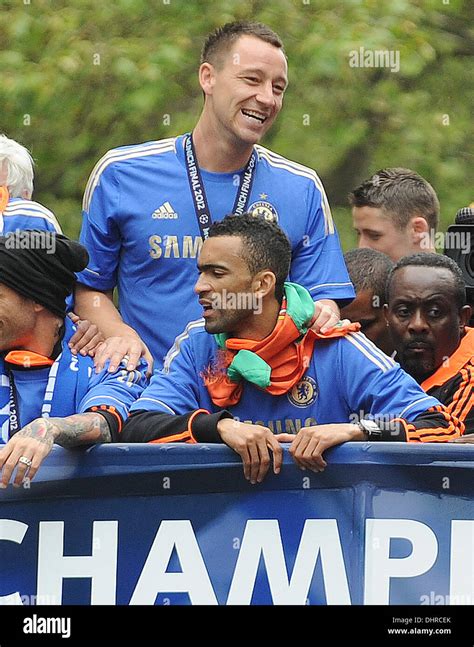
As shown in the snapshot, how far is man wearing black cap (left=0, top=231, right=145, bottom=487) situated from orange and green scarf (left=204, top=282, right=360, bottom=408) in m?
0.34

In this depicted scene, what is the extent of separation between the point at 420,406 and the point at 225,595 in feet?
3.11

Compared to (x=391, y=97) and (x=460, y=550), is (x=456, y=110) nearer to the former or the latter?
(x=391, y=97)

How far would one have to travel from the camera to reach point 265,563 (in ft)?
14.8

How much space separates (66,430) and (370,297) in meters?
2.23

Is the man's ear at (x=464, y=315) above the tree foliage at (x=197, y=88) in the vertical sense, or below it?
below

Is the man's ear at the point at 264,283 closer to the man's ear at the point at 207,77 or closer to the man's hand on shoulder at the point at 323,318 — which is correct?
the man's hand on shoulder at the point at 323,318

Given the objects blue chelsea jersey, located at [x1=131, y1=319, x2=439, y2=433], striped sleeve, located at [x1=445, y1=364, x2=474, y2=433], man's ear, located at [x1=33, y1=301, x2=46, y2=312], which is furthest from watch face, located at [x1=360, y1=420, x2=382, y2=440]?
man's ear, located at [x1=33, y1=301, x2=46, y2=312]

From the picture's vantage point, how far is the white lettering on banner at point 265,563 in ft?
14.8

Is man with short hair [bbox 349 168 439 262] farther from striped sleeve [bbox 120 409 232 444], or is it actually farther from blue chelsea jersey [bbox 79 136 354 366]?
striped sleeve [bbox 120 409 232 444]

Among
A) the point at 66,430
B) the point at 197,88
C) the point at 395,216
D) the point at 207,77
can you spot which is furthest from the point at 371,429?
the point at 197,88

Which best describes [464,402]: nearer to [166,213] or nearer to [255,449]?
[255,449]

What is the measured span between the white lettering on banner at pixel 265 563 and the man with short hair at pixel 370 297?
179 centimetres

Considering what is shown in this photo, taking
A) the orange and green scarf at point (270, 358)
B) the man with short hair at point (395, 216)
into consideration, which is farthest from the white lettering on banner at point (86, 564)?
the man with short hair at point (395, 216)

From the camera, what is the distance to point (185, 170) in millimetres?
5961
